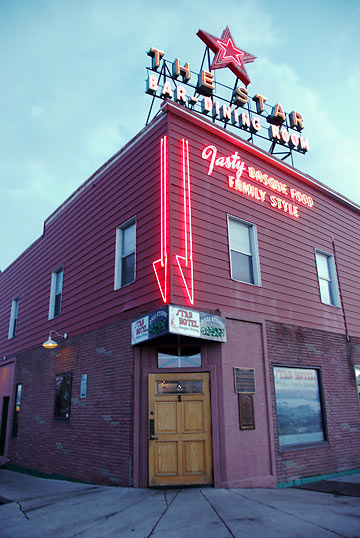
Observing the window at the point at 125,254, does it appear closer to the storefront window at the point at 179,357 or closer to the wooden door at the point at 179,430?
the storefront window at the point at 179,357

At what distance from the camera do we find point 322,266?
1328 centimetres

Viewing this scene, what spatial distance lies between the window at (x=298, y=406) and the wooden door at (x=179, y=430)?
2.29m

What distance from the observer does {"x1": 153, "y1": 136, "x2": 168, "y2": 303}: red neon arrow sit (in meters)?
8.77

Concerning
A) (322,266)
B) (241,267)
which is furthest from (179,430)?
(322,266)

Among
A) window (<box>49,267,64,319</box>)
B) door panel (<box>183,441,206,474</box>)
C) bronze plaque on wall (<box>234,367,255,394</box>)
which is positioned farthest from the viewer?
window (<box>49,267,64,319</box>)

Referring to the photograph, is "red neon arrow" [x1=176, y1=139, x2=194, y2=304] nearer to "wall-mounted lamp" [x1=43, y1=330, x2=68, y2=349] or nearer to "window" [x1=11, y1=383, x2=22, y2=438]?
"wall-mounted lamp" [x1=43, y1=330, x2=68, y2=349]

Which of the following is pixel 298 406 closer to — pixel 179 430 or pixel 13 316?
pixel 179 430

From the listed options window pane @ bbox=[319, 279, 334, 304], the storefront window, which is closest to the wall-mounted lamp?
the storefront window

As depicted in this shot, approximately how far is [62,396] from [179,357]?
4.69 m

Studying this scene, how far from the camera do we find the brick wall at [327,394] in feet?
32.5

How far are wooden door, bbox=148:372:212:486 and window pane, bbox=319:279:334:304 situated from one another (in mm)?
5627

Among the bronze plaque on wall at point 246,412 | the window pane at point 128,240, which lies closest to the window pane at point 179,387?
the bronze plaque on wall at point 246,412

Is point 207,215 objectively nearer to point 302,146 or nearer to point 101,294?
point 101,294

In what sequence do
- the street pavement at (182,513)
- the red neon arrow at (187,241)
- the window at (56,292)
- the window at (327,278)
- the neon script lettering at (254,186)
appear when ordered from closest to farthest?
the street pavement at (182,513)
the red neon arrow at (187,241)
the neon script lettering at (254,186)
the window at (327,278)
the window at (56,292)
